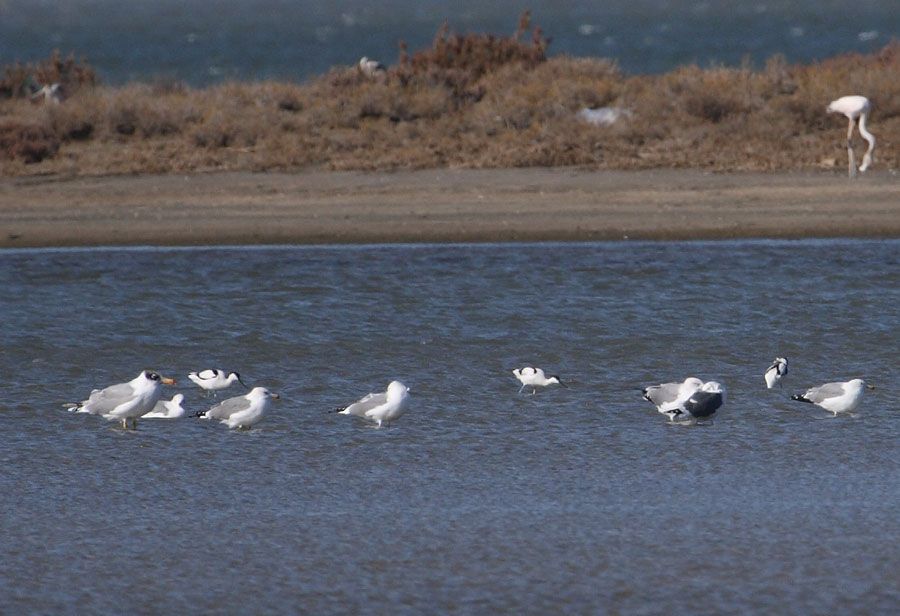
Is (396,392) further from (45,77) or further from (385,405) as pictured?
(45,77)

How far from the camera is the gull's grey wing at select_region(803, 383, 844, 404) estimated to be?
33.8 ft

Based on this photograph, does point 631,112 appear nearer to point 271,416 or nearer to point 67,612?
point 271,416

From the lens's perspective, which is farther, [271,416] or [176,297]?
[176,297]

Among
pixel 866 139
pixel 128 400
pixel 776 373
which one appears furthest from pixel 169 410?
pixel 866 139

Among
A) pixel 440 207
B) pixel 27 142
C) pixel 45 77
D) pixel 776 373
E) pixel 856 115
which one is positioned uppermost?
pixel 45 77

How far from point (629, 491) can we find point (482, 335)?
166 inches

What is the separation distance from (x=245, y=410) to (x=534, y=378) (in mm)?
1898

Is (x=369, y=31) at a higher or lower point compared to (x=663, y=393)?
higher

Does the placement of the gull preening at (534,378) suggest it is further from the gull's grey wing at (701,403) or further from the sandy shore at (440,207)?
the sandy shore at (440,207)

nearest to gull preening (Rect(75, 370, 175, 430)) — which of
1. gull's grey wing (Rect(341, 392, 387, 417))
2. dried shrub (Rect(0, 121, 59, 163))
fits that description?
gull's grey wing (Rect(341, 392, 387, 417))

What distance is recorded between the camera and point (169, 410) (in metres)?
10.6

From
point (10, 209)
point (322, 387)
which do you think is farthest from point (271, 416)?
point (10, 209)

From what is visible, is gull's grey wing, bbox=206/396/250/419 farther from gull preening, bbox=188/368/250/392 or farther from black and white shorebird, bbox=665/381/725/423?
black and white shorebird, bbox=665/381/725/423

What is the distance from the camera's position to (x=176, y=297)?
1459 cm
